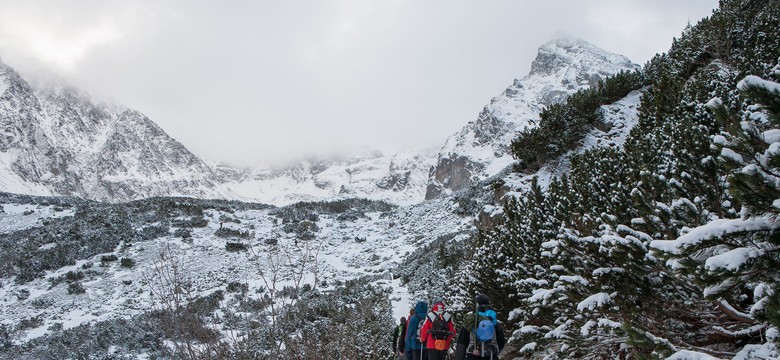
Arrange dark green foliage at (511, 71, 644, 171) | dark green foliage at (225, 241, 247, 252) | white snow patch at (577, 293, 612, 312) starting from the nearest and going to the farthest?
white snow patch at (577, 293, 612, 312)
dark green foliage at (511, 71, 644, 171)
dark green foliage at (225, 241, 247, 252)

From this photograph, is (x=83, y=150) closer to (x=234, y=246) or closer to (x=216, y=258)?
(x=234, y=246)

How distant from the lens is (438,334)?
19.0 feet

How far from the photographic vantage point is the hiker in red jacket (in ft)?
19.1

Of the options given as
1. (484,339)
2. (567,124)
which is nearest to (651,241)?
(484,339)

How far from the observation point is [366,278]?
23.0m

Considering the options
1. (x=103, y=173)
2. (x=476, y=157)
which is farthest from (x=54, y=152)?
(x=476, y=157)

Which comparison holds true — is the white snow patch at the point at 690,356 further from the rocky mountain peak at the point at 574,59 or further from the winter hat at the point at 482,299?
the rocky mountain peak at the point at 574,59

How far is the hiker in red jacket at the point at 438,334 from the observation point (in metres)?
5.82

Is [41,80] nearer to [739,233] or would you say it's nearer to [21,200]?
[21,200]

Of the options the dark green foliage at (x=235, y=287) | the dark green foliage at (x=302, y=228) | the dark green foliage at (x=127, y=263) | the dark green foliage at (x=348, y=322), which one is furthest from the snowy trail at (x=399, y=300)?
the dark green foliage at (x=127, y=263)

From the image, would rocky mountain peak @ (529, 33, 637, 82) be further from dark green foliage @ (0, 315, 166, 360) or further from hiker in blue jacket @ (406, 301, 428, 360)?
hiker in blue jacket @ (406, 301, 428, 360)

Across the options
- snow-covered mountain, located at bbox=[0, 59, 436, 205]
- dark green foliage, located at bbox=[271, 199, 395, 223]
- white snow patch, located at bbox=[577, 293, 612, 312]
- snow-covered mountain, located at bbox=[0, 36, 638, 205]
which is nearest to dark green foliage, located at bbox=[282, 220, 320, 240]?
dark green foliage, located at bbox=[271, 199, 395, 223]

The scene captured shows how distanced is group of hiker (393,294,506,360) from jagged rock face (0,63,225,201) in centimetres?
12050

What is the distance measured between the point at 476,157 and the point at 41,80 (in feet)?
545
